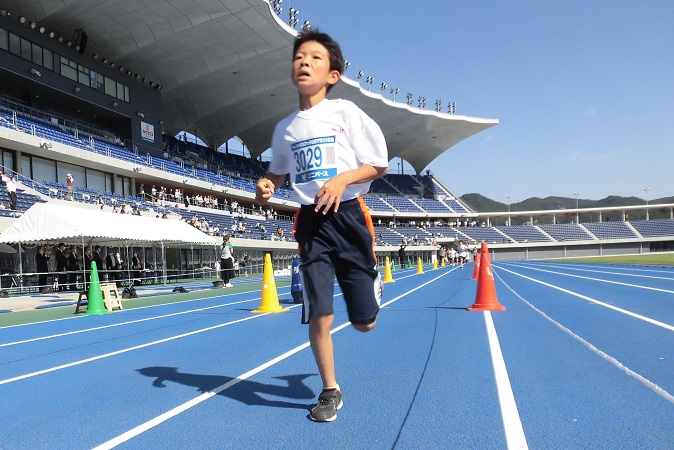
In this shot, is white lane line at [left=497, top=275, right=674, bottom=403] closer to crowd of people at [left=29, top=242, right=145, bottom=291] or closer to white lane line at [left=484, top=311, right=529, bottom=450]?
white lane line at [left=484, top=311, right=529, bottom=450]

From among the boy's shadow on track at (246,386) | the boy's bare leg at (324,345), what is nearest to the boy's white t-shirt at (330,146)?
the boy's bare leg at (324,345)

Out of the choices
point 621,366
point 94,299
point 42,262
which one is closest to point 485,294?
point 621,366

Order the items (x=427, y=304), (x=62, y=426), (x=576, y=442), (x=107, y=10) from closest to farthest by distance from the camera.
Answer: (x=576, y=442)
(x=62, y=426)
(x=427, y=304)
(x=107, y=10)

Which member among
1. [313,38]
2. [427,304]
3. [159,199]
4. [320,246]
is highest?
[159,199]

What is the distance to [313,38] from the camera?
3.19 metres

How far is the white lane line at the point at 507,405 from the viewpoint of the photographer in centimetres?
252

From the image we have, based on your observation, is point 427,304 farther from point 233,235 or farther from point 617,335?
point 233,235

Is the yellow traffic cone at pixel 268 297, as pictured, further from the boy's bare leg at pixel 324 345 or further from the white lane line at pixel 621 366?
the boy's bare leg at pixel 324 345

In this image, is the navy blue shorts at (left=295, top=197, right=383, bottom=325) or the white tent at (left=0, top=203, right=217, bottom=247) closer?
the navy blue shorts at (left=295, top=197, right=383, bottom=325)

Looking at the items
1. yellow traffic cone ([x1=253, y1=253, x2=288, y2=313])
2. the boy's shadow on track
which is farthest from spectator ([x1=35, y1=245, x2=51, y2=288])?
the boy's shadow on track

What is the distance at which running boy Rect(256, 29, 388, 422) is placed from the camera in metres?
3.05

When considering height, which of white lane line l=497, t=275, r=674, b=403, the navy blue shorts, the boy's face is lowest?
white lane line l=497, t=275, r=674, b=403

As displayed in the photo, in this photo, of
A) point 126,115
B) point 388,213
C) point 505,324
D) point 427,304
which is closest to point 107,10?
point 126,115

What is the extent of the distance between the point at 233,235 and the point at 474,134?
145 feet
